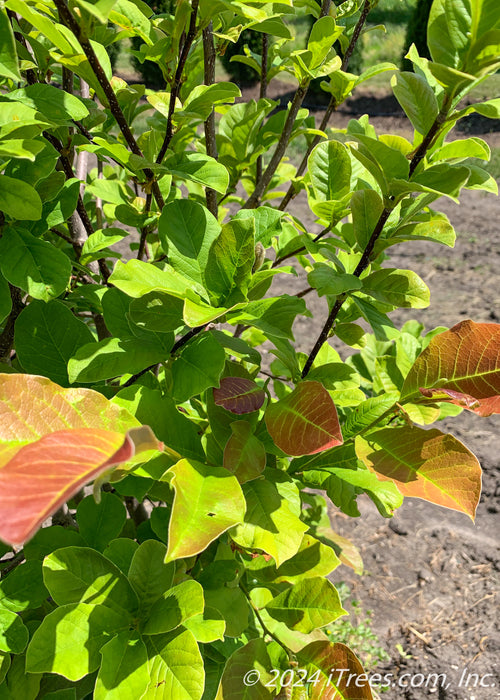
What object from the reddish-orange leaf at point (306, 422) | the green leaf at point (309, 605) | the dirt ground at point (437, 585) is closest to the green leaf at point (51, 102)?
the reddish-orange leaf at point (306, 422)

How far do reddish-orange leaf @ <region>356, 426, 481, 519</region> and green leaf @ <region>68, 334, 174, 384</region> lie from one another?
34cm

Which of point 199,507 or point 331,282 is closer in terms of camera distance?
point 199,507

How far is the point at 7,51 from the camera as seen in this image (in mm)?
695

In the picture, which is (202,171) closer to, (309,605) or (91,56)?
(91,56)

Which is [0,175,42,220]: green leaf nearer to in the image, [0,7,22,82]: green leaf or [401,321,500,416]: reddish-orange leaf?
[0,7,22,82]: green leaf

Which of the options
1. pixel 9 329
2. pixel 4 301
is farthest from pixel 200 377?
pixel 9 329

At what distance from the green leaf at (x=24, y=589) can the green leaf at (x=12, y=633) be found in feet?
0.13

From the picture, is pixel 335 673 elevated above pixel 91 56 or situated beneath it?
situated beneath

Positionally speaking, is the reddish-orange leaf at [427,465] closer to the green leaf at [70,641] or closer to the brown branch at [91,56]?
the green leaf at [70,641]

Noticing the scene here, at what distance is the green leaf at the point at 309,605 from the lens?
38.0 inches

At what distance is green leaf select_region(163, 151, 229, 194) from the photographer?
92 cm

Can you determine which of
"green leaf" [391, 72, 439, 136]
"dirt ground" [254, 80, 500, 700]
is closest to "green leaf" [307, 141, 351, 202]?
"green leaf" [391, 72, 439, 136]

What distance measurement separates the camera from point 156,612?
0.80 m

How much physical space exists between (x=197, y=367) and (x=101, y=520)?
0.43 m
